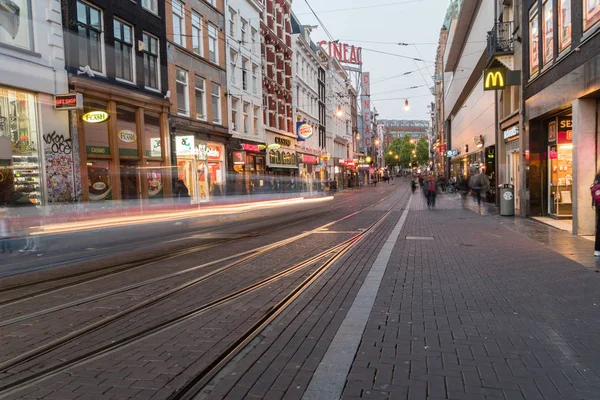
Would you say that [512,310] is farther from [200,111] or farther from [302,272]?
[200,111]

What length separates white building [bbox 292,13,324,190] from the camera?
45.0 meters

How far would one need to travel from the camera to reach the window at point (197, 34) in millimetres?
26016

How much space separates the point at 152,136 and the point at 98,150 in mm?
4024

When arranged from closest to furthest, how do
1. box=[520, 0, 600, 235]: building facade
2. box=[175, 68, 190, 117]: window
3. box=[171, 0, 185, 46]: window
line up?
box=[520, 0, 600, 235]: building facade
box=[171, 0, 185, 46]: window
box=[175, 68, 190, 117]: window

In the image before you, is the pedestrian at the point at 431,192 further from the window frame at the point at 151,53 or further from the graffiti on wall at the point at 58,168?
the graffiti on wall at the point at 58,168

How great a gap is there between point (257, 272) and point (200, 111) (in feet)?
67.8

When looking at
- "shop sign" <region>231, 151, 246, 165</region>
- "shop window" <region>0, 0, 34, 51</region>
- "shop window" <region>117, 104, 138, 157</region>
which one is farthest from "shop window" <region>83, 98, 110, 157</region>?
"shop sign" <region>231, 151, 246, 165</region>

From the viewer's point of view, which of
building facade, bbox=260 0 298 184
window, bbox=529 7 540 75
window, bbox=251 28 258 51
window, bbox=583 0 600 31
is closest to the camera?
window, bbox=583 0 600 31

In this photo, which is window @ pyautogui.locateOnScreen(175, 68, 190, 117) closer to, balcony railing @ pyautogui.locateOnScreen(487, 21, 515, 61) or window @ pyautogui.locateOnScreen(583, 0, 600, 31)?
balcony railing @ pyautogui.locateOnScreen(487, 21, 515, 61)

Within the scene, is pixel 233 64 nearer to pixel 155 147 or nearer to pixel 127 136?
pixel 155 147

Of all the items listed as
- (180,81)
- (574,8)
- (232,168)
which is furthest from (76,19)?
(574,8)

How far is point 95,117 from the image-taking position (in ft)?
57.1

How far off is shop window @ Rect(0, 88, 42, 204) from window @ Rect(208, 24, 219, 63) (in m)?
14.1

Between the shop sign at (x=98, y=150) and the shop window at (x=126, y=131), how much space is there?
888 mm
